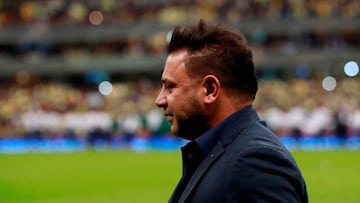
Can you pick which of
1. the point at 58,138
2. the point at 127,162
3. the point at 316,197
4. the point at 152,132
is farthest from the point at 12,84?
the point at 316,197

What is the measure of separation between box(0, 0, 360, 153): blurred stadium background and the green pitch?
281 inches

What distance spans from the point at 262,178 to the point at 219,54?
56 cm

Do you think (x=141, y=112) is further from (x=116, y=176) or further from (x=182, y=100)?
(x=182, y=100)

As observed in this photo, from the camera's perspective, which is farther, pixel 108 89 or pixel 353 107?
pixel 108 89

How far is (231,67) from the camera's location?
11.8 feet

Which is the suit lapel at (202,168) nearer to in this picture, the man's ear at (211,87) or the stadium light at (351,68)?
the man's ear at (211,87)

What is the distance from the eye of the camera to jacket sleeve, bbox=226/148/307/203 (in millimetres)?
3322

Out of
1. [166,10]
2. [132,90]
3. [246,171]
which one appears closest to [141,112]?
[132,90]

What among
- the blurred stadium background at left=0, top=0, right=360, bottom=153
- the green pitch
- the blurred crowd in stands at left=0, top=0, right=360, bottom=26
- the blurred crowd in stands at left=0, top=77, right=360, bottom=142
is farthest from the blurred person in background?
the blurred crowd in stands at left=0, top=0, right=360, bottom=26

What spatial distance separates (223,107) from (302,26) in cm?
4902

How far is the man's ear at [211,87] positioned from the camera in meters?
3.61

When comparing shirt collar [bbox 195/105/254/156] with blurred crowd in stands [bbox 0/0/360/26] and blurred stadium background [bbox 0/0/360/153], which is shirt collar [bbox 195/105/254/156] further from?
blurred crowd in stands [bbox 0/0/360/26]

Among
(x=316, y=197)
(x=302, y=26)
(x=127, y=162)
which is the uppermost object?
(x=302, y=26)

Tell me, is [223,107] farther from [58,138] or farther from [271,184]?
[58,138]
